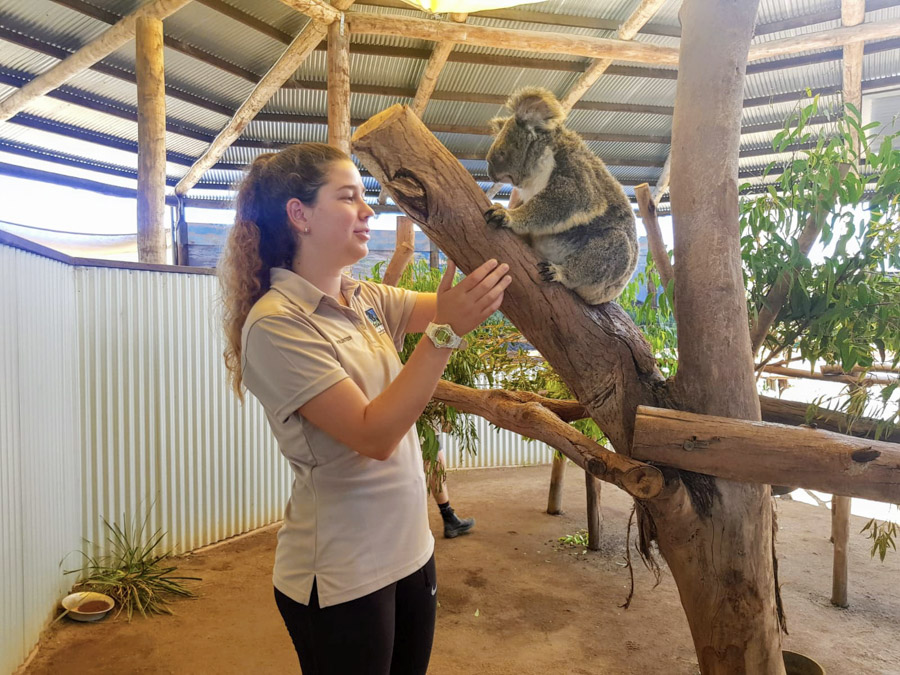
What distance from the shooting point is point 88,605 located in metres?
2.84

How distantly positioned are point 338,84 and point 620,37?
7.71ft

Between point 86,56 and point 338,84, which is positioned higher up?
point 86,56

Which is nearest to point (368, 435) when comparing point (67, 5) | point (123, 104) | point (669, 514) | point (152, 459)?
point (669, 514)

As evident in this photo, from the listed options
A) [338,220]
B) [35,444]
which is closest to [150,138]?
[35,444]

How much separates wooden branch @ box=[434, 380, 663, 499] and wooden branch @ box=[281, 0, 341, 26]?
306 centimetres

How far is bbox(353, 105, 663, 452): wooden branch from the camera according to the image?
1.22 meters

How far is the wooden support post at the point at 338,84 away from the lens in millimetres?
4094

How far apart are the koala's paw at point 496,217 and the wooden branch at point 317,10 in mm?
3378

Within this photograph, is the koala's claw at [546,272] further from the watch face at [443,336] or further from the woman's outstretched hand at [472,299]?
the watch face at [443,336]

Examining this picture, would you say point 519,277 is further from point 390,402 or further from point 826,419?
point 826,419

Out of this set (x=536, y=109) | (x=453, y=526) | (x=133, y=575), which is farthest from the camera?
(x=453, y=526)

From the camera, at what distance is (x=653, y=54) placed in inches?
189

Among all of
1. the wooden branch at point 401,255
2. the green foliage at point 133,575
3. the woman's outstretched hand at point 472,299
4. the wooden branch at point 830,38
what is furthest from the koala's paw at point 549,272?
the wooden branch at point 830,38

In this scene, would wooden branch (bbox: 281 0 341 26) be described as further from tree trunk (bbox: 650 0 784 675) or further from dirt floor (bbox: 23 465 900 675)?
dirt floor (bbox: 23 465 900 675)
